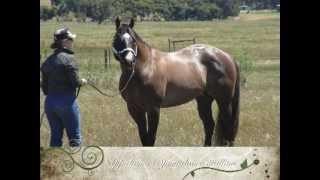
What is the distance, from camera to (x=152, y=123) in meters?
9.74

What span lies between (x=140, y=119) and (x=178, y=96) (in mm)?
508

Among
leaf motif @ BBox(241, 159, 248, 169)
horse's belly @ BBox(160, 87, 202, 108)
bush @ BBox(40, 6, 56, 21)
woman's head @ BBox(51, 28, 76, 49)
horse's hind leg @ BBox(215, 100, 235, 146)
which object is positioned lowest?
leaf motif @ BBox(241, 159, 248, 169)

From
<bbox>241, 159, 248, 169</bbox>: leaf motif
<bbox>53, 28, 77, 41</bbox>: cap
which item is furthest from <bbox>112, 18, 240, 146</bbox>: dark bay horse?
<bbox>53, 28, 77, 41</bbox>: cap

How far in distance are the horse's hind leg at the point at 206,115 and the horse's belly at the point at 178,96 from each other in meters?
0.08

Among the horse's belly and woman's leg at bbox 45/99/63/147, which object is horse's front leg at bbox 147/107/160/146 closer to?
the horse's belly

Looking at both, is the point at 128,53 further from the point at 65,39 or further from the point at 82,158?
A: the point at 82,158

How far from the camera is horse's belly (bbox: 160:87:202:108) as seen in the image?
385 inches

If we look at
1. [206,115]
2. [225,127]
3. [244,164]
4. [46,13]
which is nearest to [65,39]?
[46,13]

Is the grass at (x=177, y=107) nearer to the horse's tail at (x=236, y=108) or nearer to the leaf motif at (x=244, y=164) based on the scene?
the horse's tail at (x=236, y=108)

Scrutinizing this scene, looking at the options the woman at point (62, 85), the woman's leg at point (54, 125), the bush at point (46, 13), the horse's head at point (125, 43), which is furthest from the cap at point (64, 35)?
the woman's leg at point (54, 125)

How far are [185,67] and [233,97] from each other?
25.4 inches

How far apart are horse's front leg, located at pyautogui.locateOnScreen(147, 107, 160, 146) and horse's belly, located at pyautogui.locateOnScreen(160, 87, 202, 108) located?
107 mm
